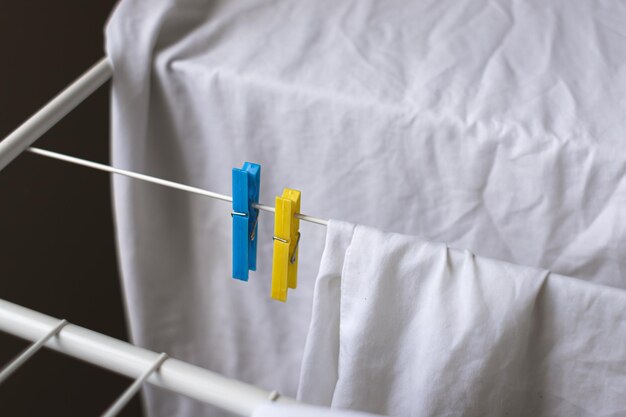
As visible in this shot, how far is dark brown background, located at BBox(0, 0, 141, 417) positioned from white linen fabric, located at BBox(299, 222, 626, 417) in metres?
0.51

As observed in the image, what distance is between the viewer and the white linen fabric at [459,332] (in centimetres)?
56

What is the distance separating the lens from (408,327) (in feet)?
1.98

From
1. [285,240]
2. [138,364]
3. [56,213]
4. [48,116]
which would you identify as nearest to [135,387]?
[138,364]

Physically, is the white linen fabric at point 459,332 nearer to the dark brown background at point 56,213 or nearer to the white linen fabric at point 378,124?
the white linen fabric at point 378,124

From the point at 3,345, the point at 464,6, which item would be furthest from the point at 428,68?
the point at 3,345

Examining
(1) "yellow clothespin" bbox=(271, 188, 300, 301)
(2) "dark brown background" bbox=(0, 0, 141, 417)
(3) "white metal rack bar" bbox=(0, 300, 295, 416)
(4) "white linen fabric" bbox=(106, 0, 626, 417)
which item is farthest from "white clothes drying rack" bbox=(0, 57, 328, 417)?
(2) "dark brown background" bbox=(0, 0, 141, 417)

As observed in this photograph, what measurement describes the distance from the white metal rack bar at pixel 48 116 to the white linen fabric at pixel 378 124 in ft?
0.08

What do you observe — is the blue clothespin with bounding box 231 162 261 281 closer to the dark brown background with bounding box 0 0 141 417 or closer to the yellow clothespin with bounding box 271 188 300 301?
the yellow clothespin with bounding box 271 188 300 301

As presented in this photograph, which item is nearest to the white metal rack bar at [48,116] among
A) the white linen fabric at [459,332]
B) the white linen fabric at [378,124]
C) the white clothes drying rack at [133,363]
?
the white linen fabric at [378,124]

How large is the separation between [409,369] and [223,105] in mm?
324

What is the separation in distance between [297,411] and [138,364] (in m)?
0.14

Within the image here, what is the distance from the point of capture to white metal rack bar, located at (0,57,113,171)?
66cm

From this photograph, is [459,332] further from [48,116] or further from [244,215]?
[48,116]

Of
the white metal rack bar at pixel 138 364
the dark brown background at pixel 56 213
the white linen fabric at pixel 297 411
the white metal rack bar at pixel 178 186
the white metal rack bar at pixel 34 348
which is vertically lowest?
the dark brown background at pixel 56 213
